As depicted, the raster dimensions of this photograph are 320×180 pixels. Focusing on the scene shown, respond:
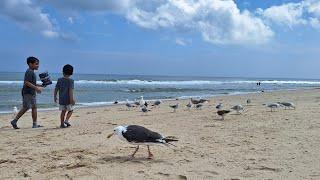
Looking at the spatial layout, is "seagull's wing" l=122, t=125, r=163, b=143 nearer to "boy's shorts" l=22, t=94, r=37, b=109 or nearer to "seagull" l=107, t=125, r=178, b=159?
"seagull" l=107, t=125, r=178, b=159

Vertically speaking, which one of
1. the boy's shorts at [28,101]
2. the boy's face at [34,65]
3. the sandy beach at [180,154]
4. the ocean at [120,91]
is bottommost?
the ocean at [120,91]

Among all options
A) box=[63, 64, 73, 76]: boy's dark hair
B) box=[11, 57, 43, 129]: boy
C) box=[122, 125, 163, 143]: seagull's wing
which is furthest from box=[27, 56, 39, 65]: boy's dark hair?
box=[122, 125, 163, 143]: seagull's wing

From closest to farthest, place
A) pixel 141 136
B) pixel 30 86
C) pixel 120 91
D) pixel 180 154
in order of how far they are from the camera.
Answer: pixel 141 136 < pixel 180 154 < pixel 30 86 < pixel 120 91

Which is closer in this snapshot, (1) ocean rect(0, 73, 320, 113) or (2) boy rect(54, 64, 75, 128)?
(2) boy rect(54, 64, 75, 128)

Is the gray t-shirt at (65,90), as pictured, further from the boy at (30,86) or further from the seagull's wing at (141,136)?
the seagull's wing at (141,136)

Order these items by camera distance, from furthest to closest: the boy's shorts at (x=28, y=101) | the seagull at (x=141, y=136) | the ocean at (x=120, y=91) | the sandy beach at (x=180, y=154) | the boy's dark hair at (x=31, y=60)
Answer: the ocean at (x=120, y=91) < the boy's shorts at (x=28, y=101) < the boy's dark hair at (x=31, y=60) < the seagull at (x=141, y=136) < the sandy beach at (x=180, y=154)

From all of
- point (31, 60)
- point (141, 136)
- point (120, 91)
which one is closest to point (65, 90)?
point (31, 60)

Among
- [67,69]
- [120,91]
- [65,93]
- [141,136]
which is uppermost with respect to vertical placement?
[67,69]

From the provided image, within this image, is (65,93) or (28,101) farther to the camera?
(65,93)

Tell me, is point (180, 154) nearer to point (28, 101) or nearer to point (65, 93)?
point (65, 93)

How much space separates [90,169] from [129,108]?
1313 centimetres

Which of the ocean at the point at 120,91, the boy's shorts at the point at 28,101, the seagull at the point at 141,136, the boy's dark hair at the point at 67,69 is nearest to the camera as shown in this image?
the seagull at the point at 141,136

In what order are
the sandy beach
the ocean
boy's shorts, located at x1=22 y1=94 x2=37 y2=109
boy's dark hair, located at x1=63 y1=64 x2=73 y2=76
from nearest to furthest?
1. the sandy beach
2. boy's shorts, located at x1=22 y1=94 x2=37 y2=109
3. boy's dark hair, located at x1=63 y1=64 x2=73 y2=76
4. the ocean

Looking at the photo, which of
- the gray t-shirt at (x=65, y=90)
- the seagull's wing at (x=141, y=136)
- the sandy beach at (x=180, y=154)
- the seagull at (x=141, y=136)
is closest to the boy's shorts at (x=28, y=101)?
the gray t-shirt at (x=65, y=90)
